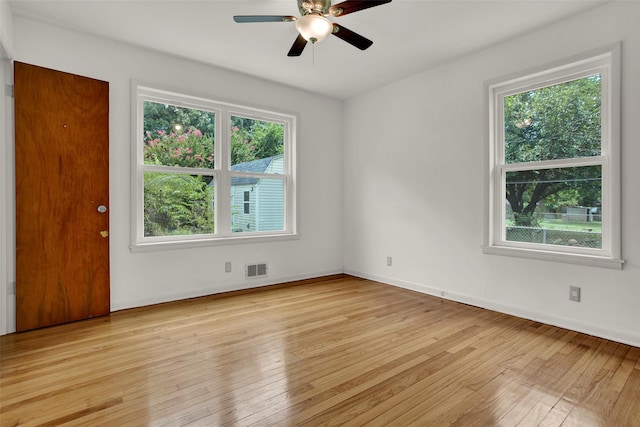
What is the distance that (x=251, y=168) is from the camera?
4.53m

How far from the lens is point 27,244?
2.94m

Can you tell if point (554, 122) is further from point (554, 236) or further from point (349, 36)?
point (349, 36)

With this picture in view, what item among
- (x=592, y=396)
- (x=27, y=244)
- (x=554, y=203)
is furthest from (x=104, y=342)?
(x=554, y=203)

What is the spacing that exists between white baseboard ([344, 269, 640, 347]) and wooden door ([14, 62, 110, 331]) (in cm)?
346

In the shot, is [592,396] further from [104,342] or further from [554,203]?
[104,342]

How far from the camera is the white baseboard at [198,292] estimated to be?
351 cm

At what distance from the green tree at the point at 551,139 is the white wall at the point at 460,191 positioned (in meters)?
0.25

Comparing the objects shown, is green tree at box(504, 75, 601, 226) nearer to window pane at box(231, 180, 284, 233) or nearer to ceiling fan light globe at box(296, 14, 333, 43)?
ceiling fan light globe at box(296, 14, 333, 43)

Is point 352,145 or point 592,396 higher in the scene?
point 352,145

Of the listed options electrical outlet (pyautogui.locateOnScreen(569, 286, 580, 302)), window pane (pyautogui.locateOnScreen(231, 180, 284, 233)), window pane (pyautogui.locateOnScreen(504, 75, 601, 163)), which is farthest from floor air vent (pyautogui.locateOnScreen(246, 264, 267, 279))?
electrical outlet (pyautogui.locateOnScreen(569, 286, 580, 302))

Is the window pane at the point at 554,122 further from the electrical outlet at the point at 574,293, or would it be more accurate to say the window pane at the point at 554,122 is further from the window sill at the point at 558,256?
the electrical outlet at the point at 574,293

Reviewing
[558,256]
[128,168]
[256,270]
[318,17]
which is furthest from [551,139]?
[128,168]

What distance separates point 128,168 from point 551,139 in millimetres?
4238

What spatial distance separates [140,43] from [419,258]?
3986mm
